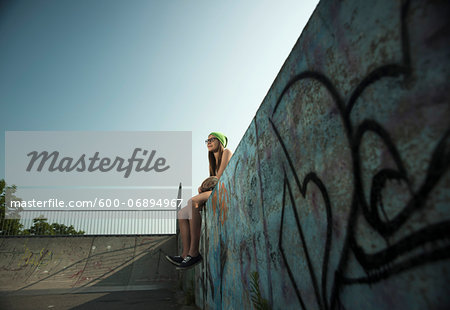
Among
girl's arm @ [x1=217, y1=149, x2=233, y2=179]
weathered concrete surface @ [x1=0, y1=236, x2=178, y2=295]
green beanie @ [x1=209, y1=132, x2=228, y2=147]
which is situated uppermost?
green beanie @ [x1=209, y1=132, x2=228, y2=147]

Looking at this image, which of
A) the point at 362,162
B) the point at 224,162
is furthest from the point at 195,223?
the point at 362,162

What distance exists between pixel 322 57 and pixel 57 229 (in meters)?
51.3

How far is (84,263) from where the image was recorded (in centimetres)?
1118

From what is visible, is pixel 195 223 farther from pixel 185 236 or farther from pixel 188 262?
pixel 188 262

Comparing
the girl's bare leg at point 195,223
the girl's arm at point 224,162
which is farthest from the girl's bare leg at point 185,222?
the girl's arm at point 224,162

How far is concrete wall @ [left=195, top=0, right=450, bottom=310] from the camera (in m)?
0.70

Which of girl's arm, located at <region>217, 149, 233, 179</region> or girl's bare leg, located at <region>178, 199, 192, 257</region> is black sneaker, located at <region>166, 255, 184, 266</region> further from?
girl's arm, located at <region>217, 149, 233, 179</region>

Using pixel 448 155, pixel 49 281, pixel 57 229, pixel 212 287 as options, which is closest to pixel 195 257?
pixel 212 287

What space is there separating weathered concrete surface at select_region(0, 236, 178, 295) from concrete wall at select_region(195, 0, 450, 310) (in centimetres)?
1000

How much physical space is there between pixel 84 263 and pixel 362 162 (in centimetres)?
1323

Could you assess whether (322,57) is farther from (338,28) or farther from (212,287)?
(212,287)

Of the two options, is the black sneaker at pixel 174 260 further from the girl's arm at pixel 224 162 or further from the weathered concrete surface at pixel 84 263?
the weathered concrete surface at pixel 84 263

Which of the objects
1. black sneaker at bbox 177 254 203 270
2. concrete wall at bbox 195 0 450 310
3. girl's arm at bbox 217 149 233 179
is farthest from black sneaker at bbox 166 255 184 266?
concrete wall at bbox 195 0 450 310

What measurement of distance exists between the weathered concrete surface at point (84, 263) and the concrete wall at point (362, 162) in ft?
32.8
